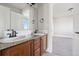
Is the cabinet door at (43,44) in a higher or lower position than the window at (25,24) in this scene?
lower

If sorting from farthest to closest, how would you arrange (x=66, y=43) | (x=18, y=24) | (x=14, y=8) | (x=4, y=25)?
(x=66, y=43) → (x=18, y=24) → (x=14, y=8) → (x=4, y=25)

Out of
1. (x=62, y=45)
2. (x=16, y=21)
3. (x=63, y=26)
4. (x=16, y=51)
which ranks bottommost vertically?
(x=62, y=45)

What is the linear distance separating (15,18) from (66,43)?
5.00 feet

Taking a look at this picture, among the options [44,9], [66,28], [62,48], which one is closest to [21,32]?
[44,9]

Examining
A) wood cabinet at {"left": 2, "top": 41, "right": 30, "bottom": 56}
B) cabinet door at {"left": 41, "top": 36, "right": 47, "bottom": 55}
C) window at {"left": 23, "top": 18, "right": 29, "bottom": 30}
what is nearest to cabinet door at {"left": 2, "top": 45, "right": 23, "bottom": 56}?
wood cabinet at {"left": 2, "top": 41, "right": 30, "bottom": 56}

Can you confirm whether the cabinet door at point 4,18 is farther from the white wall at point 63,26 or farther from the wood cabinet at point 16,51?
the white wall at point 63,26

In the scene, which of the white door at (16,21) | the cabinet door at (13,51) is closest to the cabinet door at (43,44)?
the white door at (16,21)

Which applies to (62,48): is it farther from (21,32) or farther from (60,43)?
(21,32)

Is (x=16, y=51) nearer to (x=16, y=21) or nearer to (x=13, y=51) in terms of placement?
(x=13, y=51)

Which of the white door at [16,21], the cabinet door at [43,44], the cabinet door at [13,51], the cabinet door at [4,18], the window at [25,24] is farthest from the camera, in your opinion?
the cabinet door at [43,44]

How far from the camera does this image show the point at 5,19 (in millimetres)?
1722

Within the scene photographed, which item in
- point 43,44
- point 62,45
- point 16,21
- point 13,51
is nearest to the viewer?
point 13,51

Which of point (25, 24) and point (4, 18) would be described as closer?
point (4, 18)

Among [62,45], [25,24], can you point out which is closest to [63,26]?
[62,45]
